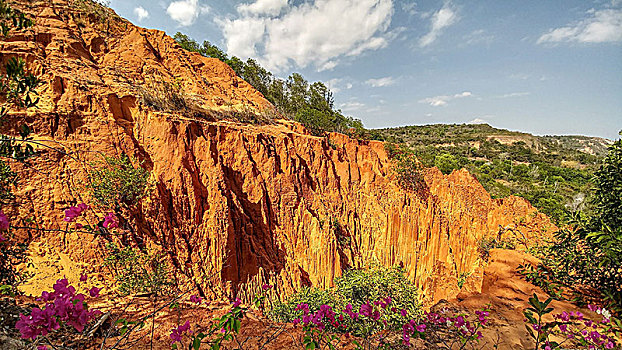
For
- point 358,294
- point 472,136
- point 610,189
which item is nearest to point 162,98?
point 358,294

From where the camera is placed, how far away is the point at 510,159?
69.9 metres

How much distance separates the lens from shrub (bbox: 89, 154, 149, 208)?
7734 millimetres

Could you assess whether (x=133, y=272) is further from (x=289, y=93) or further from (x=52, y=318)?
(x=289, y=93)

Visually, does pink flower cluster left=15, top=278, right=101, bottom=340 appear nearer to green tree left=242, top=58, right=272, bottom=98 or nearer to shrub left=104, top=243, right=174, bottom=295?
shrub left=104, top=243, right=174, bottom=295

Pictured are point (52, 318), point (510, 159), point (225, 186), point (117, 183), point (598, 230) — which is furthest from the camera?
point (510, 159)

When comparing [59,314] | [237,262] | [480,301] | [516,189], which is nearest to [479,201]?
[480,301]

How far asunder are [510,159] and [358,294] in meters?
79.6

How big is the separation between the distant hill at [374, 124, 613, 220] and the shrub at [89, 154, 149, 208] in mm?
25241

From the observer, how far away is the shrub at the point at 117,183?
7734mm

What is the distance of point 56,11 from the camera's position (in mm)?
11688

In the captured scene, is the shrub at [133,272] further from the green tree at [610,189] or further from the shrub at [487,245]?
the shrub at [487,245]

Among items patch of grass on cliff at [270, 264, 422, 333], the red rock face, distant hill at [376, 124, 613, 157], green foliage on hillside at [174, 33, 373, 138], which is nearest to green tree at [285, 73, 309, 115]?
green foliage on hillside at [174, 33, 373, 138]

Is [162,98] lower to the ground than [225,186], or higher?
higher

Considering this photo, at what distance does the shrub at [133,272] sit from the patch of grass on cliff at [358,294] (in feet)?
16.4
